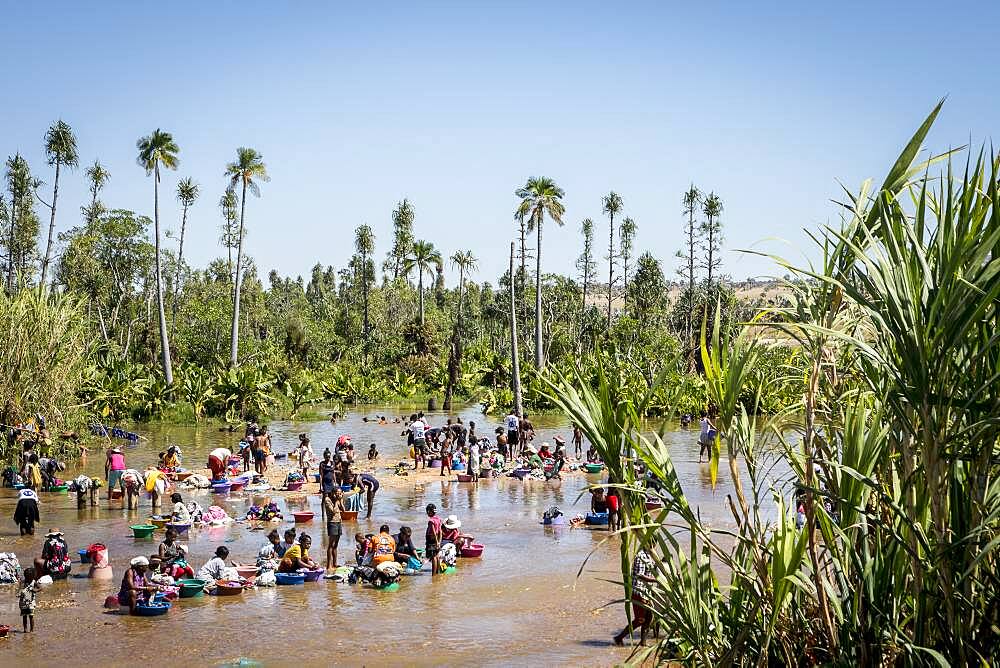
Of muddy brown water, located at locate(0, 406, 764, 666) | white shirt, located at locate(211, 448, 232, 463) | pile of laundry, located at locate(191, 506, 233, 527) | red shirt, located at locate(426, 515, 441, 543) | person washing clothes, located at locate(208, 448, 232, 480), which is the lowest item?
muddy brown water, located at locate(0, 406, 764, 666)

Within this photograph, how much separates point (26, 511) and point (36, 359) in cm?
958

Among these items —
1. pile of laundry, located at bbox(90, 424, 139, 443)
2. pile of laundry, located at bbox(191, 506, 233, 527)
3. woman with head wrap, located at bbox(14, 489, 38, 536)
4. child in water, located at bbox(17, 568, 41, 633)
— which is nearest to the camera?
child in water, located at bbox(17, 568, 41, 633)

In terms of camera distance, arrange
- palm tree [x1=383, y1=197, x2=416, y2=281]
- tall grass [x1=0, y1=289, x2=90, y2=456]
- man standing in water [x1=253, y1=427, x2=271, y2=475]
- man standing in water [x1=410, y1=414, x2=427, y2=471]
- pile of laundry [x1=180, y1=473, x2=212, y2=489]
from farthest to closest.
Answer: palm tree [x1=383, y1=197, x2=416, y2=281], man standing in water [x1=410, y1=414, x2=427, y2=471], tall grass [x1=0, y1=289, x2=90, y2=456], man standing in water [x1=253, y1=427, x2=271, y2=475], pile of laundry [x1=180, y1=473, x2=212, y2=489]

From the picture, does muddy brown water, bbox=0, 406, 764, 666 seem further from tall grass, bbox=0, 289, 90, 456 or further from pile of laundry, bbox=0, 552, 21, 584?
tall grass, bbox=0, 289, 90, 456

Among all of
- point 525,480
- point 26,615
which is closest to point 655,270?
point 525,480

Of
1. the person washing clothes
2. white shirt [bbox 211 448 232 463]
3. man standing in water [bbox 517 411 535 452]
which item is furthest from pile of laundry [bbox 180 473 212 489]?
man standing in water [bbox 517 411 535 452]

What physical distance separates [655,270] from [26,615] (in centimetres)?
5815

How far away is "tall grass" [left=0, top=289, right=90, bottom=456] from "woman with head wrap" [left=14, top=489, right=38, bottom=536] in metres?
8.54

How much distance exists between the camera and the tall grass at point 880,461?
541 centimetres

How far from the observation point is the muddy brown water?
1189cm

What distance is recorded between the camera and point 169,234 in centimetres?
6069

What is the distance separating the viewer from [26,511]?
1823 cm

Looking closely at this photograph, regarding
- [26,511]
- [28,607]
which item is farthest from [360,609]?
[26,511]

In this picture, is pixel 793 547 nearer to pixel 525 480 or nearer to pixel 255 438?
pixel 525 480
